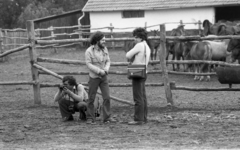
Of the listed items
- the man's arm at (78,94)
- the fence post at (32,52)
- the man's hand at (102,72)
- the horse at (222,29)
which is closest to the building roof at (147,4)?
the horse at (222,29)

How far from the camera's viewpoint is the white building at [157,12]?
28952 mm

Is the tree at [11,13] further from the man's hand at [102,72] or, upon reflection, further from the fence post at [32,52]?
the man's hand at [102,72]

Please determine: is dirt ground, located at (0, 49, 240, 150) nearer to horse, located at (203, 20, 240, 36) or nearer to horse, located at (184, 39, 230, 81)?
horse, located at (184, 39, 230, 81)

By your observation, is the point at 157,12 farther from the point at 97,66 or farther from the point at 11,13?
the point at 11,13

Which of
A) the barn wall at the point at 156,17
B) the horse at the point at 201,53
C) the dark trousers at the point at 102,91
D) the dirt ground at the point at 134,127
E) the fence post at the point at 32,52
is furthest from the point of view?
the barn wall at the point at 156,17

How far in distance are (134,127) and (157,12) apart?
74.9 ft

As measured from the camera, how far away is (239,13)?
99.6 feet

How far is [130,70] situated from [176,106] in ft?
9.15

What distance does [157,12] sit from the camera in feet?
101

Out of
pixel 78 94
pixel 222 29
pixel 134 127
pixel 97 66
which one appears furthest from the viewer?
pixel 222 29

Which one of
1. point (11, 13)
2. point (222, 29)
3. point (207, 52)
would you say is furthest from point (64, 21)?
point (11, 13)

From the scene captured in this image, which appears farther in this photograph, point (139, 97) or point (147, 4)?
point (147, 4)

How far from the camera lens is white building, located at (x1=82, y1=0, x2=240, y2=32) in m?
29.0

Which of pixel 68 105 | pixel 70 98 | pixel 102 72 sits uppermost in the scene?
pixel 102 72
